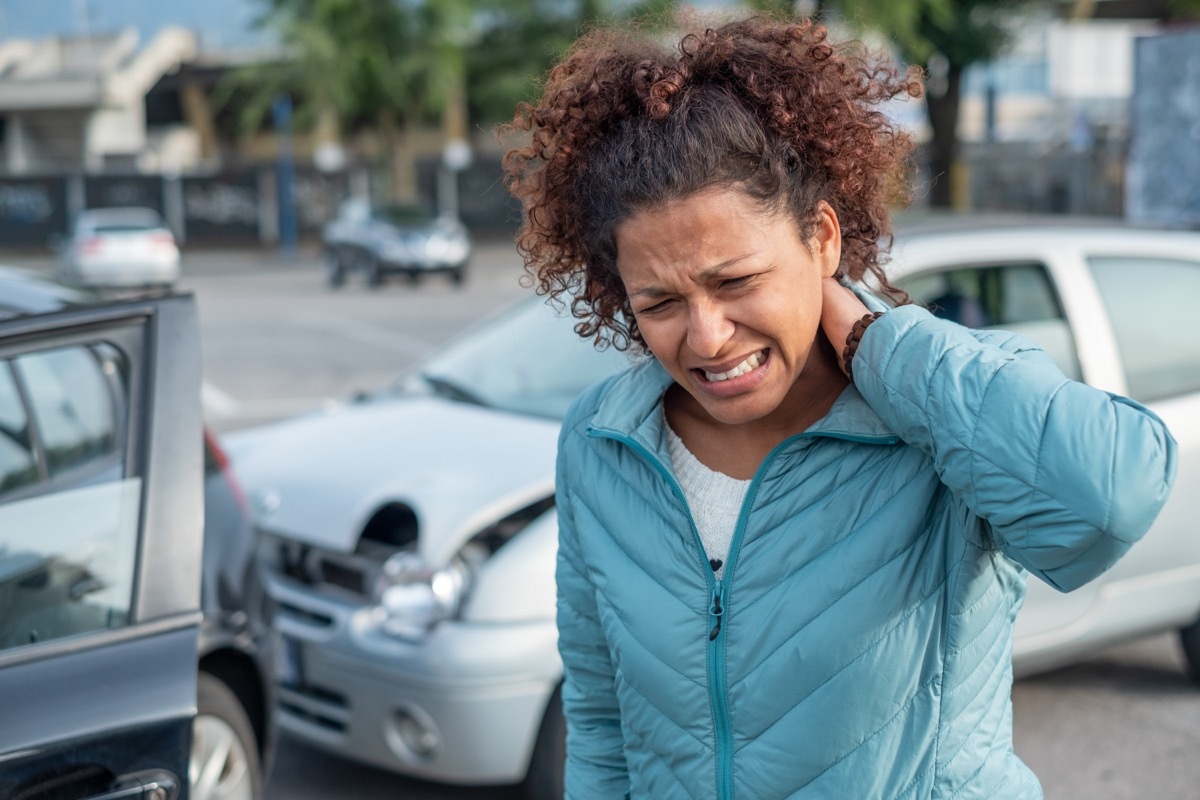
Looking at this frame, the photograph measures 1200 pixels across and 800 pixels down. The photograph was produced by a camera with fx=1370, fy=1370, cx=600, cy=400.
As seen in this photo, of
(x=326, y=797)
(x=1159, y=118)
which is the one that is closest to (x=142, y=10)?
(x=1159, y=118)

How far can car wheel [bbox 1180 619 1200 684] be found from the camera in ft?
15.4

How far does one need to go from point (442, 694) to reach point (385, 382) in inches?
354

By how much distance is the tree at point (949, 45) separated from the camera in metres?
21.0

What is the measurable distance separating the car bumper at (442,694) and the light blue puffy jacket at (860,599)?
1.79 meters

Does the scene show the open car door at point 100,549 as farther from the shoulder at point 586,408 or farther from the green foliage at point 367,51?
the green foliage at point 367,51

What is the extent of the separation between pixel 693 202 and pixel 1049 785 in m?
3.09

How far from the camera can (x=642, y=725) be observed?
5.86ft

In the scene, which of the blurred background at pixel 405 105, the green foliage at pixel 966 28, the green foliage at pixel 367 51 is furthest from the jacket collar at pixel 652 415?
the green foliage at pixel 367 51

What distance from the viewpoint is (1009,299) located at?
174 inches

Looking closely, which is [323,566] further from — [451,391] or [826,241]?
[826,241]

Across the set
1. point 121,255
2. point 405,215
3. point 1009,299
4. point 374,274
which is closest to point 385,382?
point 1009,299

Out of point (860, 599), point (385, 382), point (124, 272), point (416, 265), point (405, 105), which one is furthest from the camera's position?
point (405, 105)

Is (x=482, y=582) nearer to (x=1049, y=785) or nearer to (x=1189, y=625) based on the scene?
(x=1049, y=785)

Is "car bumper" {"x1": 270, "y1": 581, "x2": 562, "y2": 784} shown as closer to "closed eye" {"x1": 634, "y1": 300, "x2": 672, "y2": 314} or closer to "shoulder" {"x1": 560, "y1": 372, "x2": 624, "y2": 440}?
"shoulder" {"x1": 560, "y1": 372, "x2": 624, "y2": 440}
